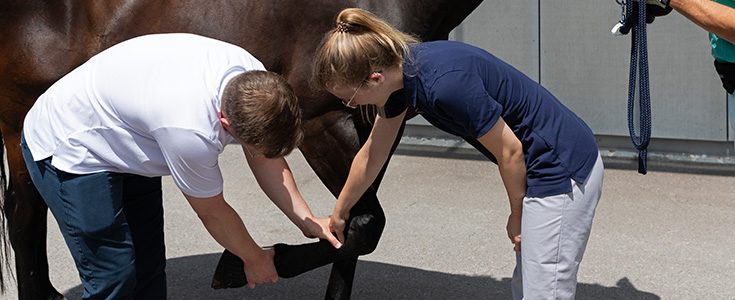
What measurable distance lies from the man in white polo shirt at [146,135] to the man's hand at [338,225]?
23 cm

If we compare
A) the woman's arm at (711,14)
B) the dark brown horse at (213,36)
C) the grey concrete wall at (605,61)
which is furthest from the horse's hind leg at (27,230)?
the grey concrete wall at (605,61)

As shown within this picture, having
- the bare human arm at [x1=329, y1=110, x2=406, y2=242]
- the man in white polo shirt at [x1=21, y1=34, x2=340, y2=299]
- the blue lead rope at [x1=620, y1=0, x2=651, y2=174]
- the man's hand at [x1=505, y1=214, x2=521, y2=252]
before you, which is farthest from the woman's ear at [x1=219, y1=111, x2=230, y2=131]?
the blue lead rope at [x1=620, y1=0, x2=651, y2=174]

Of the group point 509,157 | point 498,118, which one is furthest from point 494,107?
point 509,157

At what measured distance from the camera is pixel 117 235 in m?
2.21

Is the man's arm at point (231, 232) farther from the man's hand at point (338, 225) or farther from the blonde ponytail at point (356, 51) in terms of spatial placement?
the blonde ponytail at point (356, 51)

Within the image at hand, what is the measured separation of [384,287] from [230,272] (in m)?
0.90

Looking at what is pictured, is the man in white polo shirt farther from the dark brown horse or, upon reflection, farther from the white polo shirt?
the dark brown horse

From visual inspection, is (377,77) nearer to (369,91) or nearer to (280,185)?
(369,91)

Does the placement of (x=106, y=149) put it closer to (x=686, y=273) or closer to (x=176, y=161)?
(x=176, y=161)

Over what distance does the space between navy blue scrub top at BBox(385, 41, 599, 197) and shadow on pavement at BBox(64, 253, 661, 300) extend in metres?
1.14

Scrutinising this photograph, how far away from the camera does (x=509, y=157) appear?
6.63 feet

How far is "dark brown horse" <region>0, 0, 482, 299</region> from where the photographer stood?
8.84ft

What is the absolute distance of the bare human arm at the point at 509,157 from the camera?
1971 millimetres

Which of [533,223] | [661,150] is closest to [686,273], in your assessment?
[533,223]
